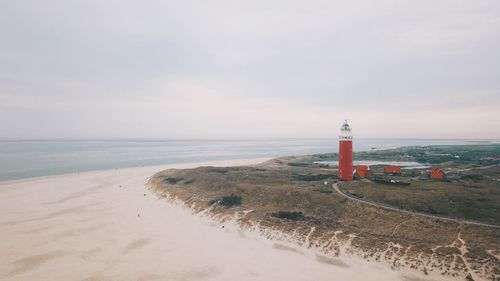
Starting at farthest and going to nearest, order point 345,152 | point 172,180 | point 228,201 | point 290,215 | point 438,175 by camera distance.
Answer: point 172,180 < point 438,175 < point 345,152 < point 228,201 < point 290,215

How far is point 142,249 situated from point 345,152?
46984 mm

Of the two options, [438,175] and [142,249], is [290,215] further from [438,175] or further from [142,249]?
[438,175]

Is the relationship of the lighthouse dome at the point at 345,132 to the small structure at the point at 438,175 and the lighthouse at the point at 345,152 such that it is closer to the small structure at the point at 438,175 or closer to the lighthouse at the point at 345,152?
the lighthouse at the point at 345,152

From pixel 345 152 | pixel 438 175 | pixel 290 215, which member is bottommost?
pixel 290 215

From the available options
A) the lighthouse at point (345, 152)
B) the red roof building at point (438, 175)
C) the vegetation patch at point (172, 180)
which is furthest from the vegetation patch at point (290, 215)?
the red roof building at point (438, 175)

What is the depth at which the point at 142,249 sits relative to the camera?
42031 mm

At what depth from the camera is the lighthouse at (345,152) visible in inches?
2753

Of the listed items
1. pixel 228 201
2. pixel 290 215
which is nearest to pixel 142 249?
pixel 228 201

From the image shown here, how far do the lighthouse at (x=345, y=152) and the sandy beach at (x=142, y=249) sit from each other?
110ft

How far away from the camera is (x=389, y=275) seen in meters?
33.7

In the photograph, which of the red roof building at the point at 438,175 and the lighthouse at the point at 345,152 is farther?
the red roof building at the point at 438,175

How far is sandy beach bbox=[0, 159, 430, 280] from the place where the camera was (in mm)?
34625

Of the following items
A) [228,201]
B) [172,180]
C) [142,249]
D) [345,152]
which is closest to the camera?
[142,249]

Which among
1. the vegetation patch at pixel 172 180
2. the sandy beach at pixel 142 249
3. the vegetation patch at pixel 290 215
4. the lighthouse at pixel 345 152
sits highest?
the lighthouse at pixel 345 152
